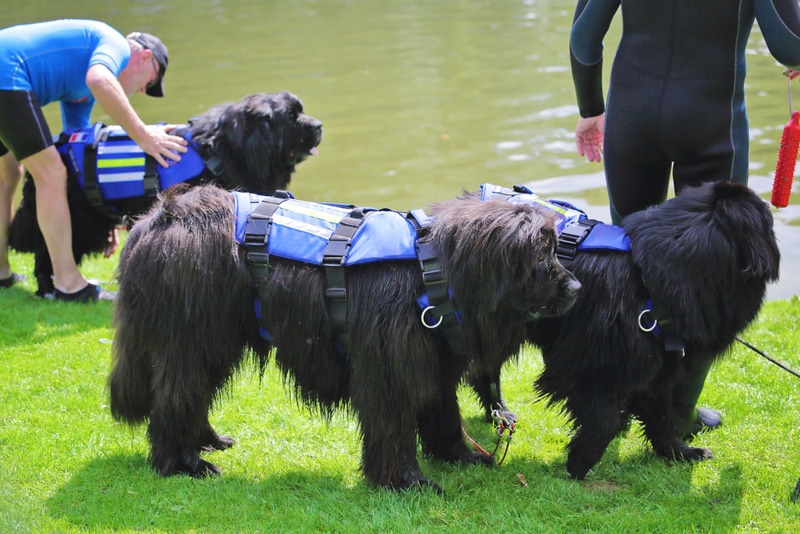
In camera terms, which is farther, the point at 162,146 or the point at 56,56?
the point at 56,56

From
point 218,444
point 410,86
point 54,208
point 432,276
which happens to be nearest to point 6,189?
point 54,208

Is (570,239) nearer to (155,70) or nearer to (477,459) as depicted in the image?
(477,459)

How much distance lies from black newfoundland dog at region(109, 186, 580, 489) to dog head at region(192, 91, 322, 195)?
1929mm

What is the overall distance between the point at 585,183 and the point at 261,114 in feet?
13.5

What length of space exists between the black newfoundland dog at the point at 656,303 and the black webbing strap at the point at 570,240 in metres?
0.04

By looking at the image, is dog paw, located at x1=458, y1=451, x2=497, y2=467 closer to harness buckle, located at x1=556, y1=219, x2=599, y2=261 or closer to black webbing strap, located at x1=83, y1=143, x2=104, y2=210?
harness buckle, located at x1=556, y1=219, x2=599, y2=261

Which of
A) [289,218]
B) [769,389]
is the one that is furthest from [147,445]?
[769,389]

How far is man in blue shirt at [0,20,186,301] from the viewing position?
17.3 ft

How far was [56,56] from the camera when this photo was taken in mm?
5512

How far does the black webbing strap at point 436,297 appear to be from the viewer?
325 cm

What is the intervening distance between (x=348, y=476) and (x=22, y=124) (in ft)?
11.1

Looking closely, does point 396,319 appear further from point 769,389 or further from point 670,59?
point 769,389

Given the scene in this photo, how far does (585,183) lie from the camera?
330 inches

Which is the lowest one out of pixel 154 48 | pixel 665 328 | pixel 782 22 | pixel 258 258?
pixel 665 328
